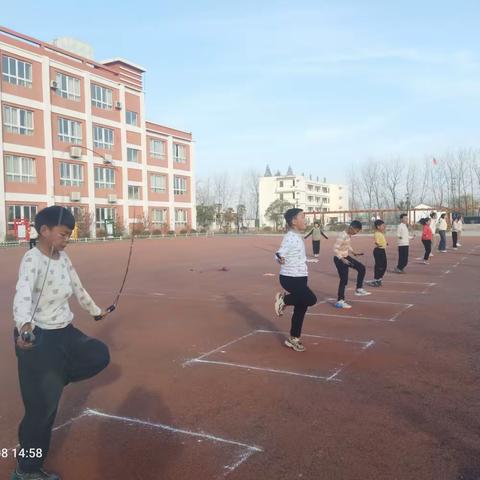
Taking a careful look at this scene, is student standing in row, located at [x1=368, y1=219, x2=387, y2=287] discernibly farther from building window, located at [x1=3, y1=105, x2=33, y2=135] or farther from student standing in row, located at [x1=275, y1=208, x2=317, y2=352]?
building window, located at [x1=3, y1=105, x2=33, y2=135]

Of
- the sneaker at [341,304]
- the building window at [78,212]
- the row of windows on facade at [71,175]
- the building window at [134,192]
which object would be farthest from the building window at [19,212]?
the sneaker at [341,304]

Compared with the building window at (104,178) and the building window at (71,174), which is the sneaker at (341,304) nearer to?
the building window at (71,174)

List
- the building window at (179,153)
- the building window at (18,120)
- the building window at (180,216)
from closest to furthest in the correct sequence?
the building window at (18,120) → the building window at (180,216) → the building window at (179,153)

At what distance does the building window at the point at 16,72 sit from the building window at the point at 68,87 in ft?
9.52

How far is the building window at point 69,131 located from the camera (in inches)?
1677

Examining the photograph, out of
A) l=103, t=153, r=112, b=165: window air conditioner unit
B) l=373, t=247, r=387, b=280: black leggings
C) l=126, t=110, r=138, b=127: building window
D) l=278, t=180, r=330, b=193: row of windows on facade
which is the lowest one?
l=373, t=247, r=387, b=280: black leggings

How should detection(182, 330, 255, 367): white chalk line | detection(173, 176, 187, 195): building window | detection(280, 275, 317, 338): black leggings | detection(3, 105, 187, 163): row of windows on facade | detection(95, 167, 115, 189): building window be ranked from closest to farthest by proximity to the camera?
detection(182, 330, 255, 367): white chalk line, detection(280, 275, 317, 338): black leggings, detection(3, 105, 187, 163): row of windows on facade, detection(95, 167, 115, 189): building window, detection(173, 176, 187, 195): building window

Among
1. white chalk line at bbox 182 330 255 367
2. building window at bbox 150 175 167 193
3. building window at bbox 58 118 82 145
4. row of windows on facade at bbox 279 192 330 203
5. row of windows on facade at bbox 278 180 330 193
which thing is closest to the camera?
white chalk line at bbox 182 330 255 367

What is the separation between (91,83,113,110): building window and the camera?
46438mm

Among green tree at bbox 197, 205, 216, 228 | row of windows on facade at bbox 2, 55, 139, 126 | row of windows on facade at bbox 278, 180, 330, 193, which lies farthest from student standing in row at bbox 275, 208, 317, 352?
row of windows on facade at bbox 278, 180, 330, 193

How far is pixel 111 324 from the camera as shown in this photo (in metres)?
8.33

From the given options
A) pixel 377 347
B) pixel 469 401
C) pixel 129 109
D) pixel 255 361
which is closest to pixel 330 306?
pixel 377 347

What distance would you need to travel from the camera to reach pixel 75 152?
142 feet

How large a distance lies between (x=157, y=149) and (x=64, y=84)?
15.3 meters
